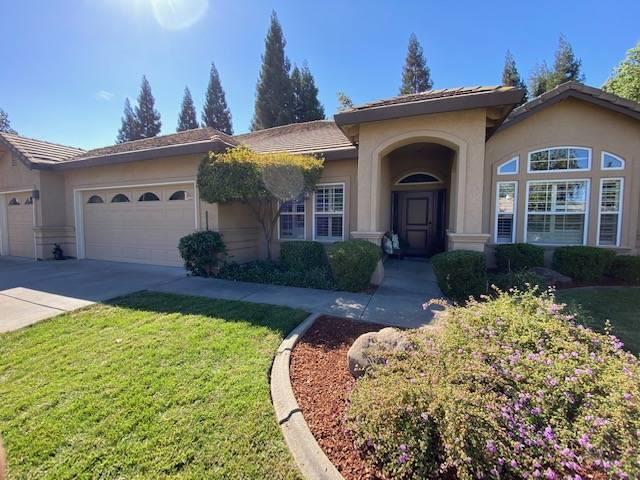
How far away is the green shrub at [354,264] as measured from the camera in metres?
6.27

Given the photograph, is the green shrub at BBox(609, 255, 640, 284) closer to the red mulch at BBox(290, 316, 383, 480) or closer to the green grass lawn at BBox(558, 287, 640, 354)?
the green grass lawn at BBox(558, 287, 640, 354)

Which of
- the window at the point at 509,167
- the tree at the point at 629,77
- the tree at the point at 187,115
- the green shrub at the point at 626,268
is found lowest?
A: the green shrub at the point at 626,268

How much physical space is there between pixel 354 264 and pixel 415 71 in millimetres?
31585

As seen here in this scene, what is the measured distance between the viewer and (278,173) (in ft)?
23.8

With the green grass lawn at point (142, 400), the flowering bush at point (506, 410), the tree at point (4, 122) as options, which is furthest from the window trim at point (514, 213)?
the tree at point (4, 122)

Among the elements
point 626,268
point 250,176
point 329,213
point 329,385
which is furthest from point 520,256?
point 250,176

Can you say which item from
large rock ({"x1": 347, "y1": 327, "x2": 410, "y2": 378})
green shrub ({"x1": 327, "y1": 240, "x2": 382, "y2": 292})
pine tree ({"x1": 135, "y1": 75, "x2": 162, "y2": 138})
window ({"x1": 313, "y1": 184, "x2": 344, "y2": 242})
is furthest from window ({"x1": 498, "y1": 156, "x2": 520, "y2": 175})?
pine tree ({"x1": 135, "y1": 75, "x2": 162, "y2": 138})

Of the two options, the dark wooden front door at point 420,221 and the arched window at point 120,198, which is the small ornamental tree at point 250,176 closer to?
the arched window at point 120,198

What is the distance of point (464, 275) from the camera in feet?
18.2

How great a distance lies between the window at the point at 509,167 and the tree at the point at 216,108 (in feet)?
108

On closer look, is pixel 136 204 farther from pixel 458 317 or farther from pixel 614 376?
pixel 614 376

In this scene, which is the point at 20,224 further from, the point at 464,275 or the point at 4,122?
the point at 4,122

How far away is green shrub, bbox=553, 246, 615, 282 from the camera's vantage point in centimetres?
676

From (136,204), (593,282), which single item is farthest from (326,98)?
(593,282)
